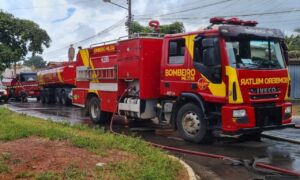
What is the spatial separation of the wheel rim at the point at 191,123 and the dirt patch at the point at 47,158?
→ 3.25 meters

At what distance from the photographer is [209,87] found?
10781 mm

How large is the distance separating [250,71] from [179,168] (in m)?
3.73

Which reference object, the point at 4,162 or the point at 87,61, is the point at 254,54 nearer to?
the point at 4,162

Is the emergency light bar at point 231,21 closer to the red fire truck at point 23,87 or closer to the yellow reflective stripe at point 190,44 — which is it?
the yellow reflective stripe at point 190,44

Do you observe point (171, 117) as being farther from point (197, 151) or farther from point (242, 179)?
point (242, 179)

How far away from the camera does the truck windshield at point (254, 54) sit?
1045 cm

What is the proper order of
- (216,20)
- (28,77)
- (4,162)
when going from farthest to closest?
(28,77) < (216,20) < (4,162)

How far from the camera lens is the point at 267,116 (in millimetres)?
10789

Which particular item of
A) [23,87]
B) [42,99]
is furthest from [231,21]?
[23,87]

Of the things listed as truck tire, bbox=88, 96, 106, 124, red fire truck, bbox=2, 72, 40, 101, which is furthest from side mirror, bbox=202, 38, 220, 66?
red fire truck, bbox=2, 72, 40, 101

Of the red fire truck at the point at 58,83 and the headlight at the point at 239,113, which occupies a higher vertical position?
the red fire truck at the point at 58,83

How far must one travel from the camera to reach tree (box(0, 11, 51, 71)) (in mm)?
46125

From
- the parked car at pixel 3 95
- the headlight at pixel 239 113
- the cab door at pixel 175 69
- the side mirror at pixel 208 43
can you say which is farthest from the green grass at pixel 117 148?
the parked car at pixel 3 95

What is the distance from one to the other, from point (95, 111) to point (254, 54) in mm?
7213
